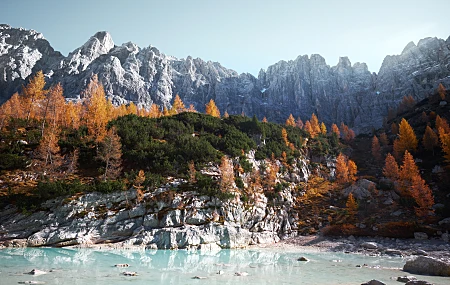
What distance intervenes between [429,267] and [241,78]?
173056mm

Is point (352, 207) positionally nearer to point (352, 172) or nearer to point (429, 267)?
point (352, 172)

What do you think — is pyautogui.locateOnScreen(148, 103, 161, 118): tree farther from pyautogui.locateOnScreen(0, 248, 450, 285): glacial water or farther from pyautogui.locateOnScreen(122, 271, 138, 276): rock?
pyautogui.locateOnScreen(122, 271, 138, 276): rock

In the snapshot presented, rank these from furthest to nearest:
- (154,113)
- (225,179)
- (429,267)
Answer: (154,113), (225,179), (429,267)

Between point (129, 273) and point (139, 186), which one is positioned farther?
point (139, 186)

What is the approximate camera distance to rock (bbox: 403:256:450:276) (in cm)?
1900

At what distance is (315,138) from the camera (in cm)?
8025

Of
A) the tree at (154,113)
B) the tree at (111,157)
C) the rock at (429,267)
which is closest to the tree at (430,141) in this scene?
the rock at (429,267)

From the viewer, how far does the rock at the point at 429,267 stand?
1900 centimetres

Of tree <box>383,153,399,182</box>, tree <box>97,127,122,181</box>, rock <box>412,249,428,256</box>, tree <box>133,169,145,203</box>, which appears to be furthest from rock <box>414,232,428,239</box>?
tree <box>97,127,122,181</box>

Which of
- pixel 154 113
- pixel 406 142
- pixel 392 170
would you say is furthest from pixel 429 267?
pixel 154 113

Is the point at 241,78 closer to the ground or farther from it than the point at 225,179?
farther from it

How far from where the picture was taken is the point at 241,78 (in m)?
184

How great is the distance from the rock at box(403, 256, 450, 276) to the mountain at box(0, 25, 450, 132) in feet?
399

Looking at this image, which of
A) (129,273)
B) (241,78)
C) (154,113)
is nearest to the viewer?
(129,273)
